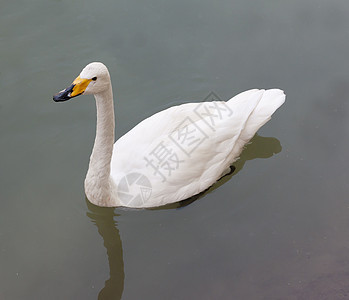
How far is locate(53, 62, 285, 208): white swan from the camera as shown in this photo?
555cm

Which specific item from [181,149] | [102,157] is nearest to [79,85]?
[102,157]

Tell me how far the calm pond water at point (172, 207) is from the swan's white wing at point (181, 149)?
341 mm

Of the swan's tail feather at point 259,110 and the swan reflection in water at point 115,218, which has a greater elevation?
the swan's tail feather at point 259,110

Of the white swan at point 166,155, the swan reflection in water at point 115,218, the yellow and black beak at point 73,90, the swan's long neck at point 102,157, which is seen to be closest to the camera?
the yellow and black beak at point 73,90

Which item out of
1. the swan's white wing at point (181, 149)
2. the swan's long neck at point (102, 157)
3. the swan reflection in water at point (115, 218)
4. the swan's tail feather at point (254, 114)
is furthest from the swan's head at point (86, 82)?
the swan's tail feather at point (254, 114)

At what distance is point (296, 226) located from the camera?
6.06m

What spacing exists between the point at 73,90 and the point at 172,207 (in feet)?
6.37

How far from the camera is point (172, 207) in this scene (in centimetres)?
600

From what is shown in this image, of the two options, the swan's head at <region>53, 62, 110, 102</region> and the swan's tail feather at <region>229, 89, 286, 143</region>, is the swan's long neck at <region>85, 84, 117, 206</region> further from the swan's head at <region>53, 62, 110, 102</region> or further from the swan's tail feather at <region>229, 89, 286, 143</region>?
the swan's tail feather at <region>229, 89, 286, 143</region>

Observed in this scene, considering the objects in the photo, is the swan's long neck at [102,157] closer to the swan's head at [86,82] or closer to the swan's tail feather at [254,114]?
the swan's head at [86,82]

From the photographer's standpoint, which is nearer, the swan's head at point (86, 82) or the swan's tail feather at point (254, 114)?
the swan's head at point (86, 82)

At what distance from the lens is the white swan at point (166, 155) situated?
5551 mm

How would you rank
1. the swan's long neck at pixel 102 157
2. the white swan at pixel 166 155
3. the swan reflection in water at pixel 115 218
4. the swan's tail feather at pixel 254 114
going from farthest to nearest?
1. the swan's tail feather at pixel 254 114
2. the white swan at pixel 166 155
3. the swan reflection in water at pixel 115 218
4. the swan's long neck at pixel 102 157

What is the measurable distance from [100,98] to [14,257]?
6.54 ft
